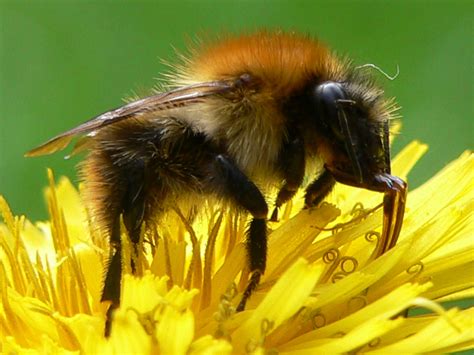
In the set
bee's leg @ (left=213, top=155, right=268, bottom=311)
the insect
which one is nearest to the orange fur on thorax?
the insect

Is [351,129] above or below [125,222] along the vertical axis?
above

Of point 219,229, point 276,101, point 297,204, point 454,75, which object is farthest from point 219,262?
point 454,75

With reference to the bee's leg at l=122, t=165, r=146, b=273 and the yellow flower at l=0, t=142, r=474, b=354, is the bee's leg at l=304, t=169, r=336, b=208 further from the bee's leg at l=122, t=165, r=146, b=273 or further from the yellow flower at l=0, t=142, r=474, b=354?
the bee's leg at l=122, t=165, r=146, b=273

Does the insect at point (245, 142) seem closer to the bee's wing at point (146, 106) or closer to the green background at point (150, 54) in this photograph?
the bee's wing at point (146, 106)

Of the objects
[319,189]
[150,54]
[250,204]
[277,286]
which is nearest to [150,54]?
[150,54]

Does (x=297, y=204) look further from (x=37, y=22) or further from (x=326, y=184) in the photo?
(x=37, y=22)

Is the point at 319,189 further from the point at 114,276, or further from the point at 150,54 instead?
the point at 150,54

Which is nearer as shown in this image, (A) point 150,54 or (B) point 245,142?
(B) point 245,142
